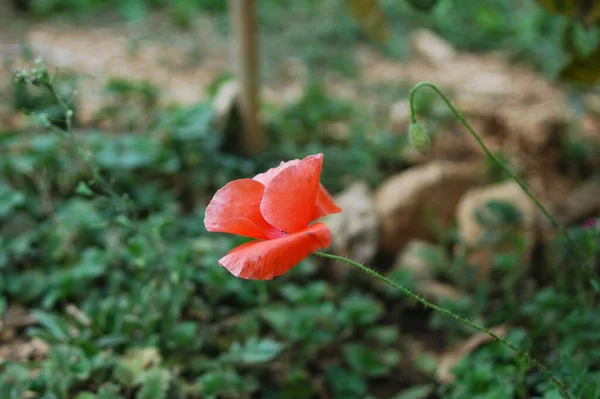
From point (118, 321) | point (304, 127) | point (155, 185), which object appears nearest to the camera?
point (118, 321)

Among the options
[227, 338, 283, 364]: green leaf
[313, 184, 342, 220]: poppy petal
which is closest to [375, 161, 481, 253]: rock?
[227, 338, 283, 364]: green leaf

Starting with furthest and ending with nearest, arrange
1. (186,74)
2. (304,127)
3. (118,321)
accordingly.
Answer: (186,74) < (304,127) < (118,321)

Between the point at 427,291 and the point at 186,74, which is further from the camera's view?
the point at 186,74

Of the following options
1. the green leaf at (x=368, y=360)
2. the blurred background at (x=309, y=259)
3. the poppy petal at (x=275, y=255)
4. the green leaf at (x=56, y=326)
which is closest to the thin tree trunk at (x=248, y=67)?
the blurred background at (x=309, y=259)

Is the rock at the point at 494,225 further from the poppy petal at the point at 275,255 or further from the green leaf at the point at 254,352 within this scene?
the poppy petal at the point at 275,255

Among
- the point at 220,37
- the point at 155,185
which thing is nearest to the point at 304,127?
the point at 155,185

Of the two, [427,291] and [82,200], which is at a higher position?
[82,200]

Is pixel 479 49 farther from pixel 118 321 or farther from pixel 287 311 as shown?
pixel 118 321
